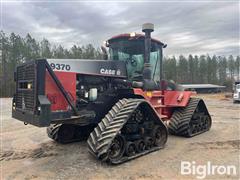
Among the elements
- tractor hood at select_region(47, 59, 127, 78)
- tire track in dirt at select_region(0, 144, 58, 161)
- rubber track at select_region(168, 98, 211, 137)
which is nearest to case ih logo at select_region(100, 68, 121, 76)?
tractor hood at select_region(47, 59, 127, 78)

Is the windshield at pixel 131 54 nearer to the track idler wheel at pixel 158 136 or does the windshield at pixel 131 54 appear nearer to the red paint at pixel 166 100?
the red paint at pixel 166 100

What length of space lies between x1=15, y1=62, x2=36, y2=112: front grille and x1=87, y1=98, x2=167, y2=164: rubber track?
4.38 ft

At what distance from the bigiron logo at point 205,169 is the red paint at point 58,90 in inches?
104

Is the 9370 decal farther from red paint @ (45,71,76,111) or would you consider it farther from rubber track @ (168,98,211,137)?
rubber track @ (168,98,211,137)

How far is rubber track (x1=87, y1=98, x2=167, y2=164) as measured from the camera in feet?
16.9

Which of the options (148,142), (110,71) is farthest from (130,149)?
(110,71)

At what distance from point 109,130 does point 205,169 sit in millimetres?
1996

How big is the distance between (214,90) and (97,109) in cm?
5643

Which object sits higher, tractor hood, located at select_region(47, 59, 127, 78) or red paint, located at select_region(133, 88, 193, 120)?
tractor hood, located at select_region(47, 59, 127, 78)

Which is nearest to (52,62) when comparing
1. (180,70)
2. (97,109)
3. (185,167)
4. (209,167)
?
(97,109)

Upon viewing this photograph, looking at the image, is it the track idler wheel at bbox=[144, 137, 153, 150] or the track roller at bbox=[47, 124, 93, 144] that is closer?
the track idler wheel at bbox=[144, 137, 153, 150]

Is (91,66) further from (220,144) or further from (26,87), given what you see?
(220,144)

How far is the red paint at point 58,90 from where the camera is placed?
17.5ft

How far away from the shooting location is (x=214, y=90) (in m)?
58.6
